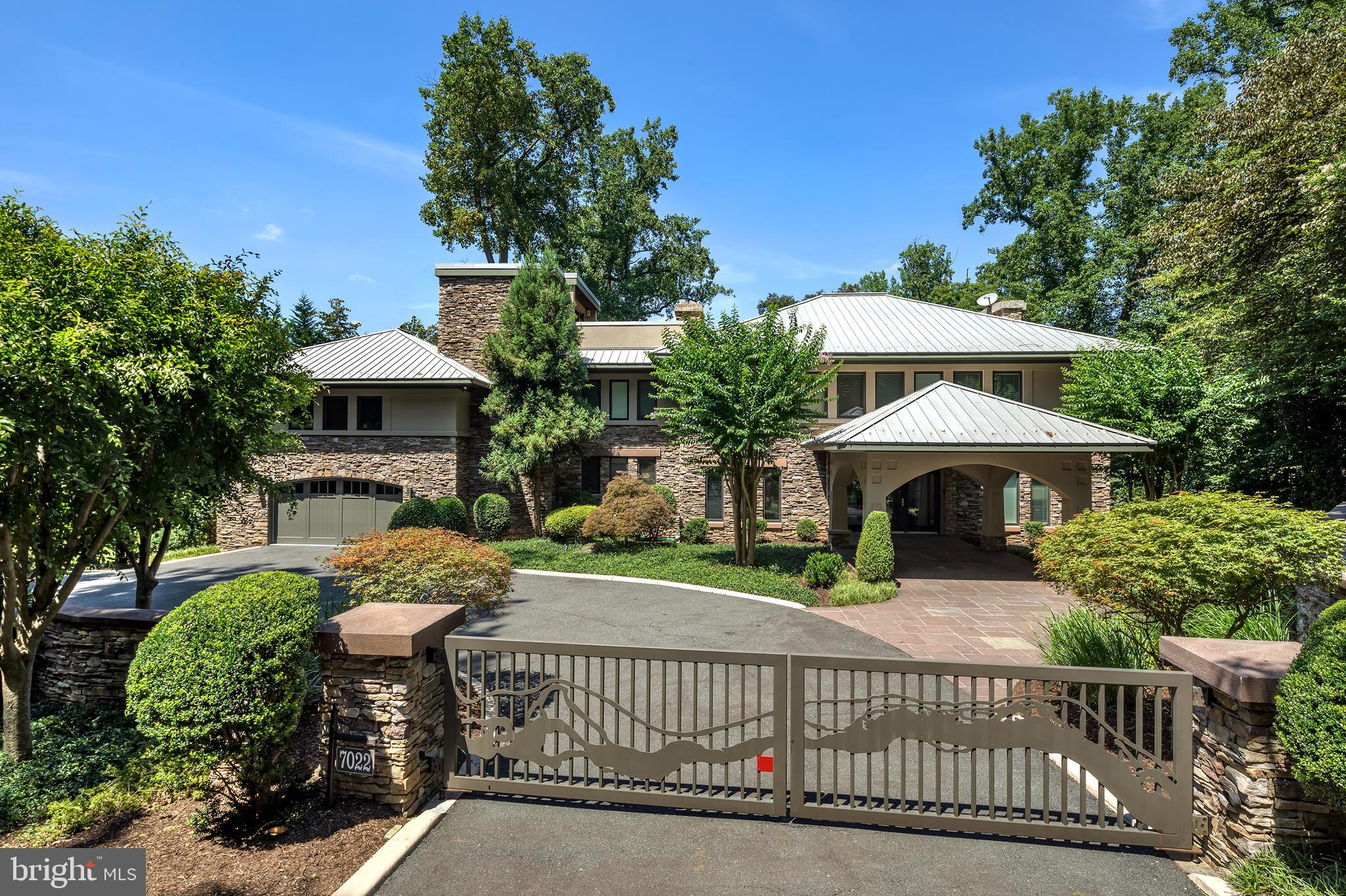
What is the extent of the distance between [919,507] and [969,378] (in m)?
5.37

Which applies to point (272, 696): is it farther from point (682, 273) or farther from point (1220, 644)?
point (682, 273)

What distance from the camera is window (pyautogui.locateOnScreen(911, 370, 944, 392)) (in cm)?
1978

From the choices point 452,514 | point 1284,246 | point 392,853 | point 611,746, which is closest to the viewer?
point 392,853

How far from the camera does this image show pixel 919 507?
75.0 ft

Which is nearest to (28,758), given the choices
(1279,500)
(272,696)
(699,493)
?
(272,696)

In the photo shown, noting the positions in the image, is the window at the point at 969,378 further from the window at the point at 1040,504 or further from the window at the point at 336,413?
the window at the point at 336,413

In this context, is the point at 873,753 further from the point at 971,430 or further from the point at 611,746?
the point at 971,430

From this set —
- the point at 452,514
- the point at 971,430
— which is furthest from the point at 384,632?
the point at 452,514

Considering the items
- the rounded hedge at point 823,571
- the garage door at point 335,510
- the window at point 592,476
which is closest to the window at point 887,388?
the rounded hedge at point 823,571

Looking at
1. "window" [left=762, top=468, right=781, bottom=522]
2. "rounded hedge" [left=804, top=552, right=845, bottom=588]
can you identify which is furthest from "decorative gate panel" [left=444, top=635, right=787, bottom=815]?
"window" [left=762, top=468, right=781, bottom=522]

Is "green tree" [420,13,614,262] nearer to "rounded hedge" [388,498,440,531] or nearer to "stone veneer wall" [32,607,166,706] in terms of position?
"rounded hedge" [388,498,440,531]

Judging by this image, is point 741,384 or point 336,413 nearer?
point 741,384

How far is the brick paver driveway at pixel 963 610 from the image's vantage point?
8.91 metres

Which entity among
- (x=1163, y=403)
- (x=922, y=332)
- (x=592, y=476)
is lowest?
(x=592, y=476)
